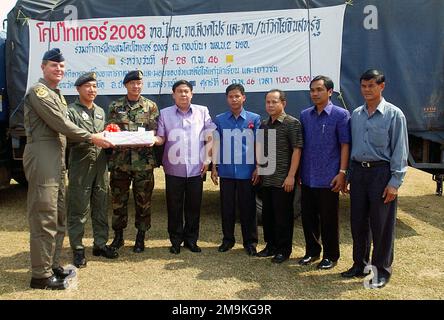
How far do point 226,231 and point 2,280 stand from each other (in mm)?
1936

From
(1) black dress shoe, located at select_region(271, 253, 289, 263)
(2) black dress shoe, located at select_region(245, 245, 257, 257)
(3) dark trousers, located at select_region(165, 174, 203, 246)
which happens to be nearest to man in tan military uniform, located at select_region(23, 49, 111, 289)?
(3) dark trousers, located at select_region(165, 174, 203, 246)

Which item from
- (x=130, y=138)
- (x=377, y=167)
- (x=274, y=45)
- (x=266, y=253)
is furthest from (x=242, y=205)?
(x=274, y=45)

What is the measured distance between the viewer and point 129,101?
3.85 meters

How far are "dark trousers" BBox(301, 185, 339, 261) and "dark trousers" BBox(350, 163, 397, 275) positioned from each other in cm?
19

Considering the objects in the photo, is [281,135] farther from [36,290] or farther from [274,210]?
[36,290]

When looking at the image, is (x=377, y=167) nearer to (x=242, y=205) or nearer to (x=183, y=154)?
(x=242, y=205)

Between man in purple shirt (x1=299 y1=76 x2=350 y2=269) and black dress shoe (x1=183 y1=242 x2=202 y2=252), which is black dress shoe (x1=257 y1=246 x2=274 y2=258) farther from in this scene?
black dress shoe (x1=183 y1=242 x2=202 y2=252)

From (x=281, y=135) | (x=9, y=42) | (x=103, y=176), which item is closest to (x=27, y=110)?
(x=103, y=176)

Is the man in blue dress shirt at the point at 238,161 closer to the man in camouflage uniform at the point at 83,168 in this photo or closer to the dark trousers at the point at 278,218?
the dark trousers at the point at 278,218

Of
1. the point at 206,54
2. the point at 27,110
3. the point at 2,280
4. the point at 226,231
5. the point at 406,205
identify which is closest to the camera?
the point at 27,110

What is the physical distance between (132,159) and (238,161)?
37.8 inches

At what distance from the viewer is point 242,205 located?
12.9 feet

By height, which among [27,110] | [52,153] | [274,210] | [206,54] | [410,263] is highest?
[206,54]

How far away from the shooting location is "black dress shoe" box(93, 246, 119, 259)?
3.84 m
